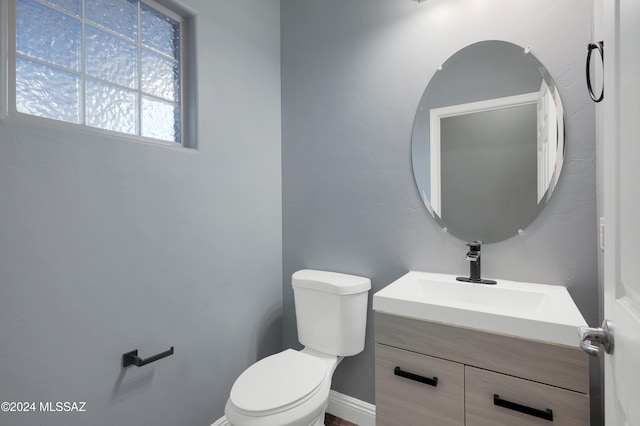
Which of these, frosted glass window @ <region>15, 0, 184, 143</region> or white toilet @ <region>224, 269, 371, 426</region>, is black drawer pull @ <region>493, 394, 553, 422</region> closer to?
white toilet @ <region>224, 269, 371, 426</region>

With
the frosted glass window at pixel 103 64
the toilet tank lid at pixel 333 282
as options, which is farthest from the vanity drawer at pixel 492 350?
the frosted glass window at pixel 103 64

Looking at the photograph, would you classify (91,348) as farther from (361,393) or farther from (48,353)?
(361,393)

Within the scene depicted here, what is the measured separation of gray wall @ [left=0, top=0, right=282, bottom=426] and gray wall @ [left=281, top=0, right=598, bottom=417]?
20cm

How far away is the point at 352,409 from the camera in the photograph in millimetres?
1851

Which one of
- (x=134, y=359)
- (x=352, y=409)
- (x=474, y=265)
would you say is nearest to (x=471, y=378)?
(x=474, y=265)

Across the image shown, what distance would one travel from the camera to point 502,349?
3.41 ft

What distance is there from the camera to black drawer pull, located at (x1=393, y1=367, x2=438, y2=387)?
114cm

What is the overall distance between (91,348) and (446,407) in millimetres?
1331

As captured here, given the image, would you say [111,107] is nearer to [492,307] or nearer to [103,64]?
[103,64]

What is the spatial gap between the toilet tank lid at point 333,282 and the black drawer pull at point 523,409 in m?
0.77

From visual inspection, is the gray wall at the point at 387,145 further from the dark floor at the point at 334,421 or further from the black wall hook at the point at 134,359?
the black wall hook at the point at 134,359

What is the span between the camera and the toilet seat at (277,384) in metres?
1.20

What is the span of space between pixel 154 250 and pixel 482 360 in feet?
4.49

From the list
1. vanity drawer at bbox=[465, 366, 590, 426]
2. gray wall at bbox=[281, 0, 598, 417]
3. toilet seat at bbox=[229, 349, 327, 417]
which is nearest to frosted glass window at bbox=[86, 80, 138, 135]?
gray wall at bbox=[281, 0, 598, 417]
